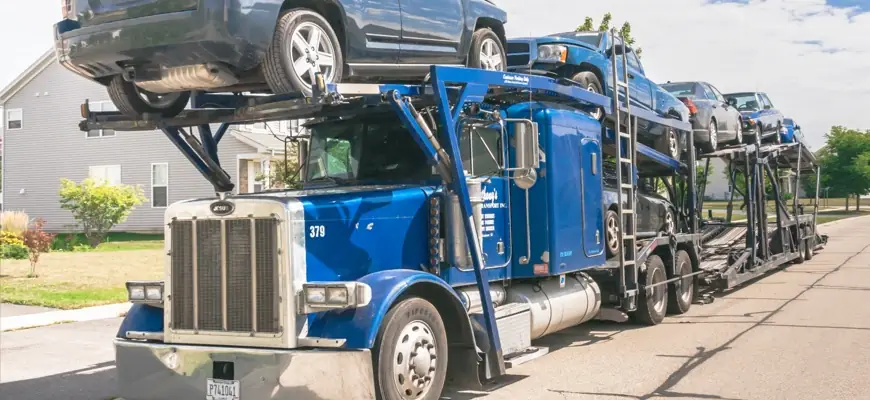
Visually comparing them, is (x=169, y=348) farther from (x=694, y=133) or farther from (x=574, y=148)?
(x=694, y=133)

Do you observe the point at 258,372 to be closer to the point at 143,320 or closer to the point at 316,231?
→ the point at 316,231

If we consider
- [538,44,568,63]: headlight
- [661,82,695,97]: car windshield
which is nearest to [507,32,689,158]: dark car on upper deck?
[538,44,568,63]: headlight

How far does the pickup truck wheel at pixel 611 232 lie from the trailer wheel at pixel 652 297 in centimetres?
114

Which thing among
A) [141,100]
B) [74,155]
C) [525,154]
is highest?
[74,155]

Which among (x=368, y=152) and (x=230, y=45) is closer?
(x=230, y=45)

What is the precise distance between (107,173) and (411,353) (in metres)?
26.7

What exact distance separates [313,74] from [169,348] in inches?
78.7

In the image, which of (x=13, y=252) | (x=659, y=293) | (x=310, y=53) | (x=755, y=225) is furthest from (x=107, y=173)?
(x=310, y=53)

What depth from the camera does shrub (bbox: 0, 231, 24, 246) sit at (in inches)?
757

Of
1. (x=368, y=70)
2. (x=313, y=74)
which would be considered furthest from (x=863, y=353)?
(x=313, y=74)

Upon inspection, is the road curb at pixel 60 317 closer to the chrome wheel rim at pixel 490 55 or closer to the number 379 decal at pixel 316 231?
the chrome wheel rim at pixel 490 55

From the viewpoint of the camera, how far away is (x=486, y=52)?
26.4ft

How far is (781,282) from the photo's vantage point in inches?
607

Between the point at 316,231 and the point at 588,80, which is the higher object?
the point at 588,80
